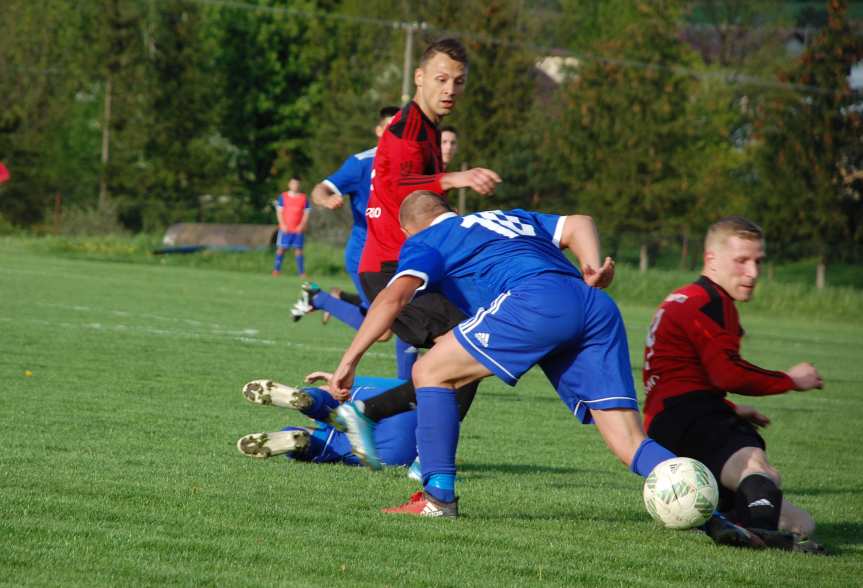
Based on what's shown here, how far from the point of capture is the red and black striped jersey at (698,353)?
18.4 feet

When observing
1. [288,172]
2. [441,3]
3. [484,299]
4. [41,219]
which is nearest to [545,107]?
[288,172]

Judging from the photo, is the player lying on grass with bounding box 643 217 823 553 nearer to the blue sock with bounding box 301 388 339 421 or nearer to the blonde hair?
the blonde hair

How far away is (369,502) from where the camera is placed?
19.0 ft

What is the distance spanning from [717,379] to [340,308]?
6.22 metres

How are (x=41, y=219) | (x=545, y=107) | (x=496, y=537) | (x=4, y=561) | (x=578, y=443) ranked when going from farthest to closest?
1. (x=545, y=107)
2. (x=41, y=219)
3. (x=578, y=443)
4. (x=496, y=537)
5. (x=4, y=561)

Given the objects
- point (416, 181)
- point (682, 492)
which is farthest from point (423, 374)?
point (416, 181)

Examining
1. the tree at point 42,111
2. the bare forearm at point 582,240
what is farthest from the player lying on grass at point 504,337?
the tree at point 42,111

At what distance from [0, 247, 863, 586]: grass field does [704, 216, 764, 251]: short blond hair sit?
1307mm

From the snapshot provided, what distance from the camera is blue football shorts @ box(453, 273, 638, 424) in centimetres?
538

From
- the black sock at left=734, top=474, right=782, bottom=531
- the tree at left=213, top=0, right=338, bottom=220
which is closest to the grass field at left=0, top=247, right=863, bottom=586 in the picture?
the black sock at left=734, top=474, right=782, bottom=531

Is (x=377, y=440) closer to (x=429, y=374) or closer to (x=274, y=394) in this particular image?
(x=274, y=394)

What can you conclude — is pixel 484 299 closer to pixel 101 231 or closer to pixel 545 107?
pixel 101 231

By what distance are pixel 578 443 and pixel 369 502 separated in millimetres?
3447

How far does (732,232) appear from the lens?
5.84 m
